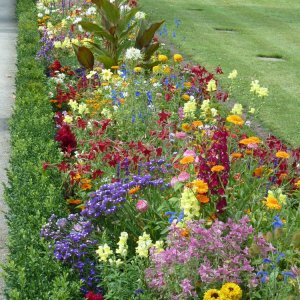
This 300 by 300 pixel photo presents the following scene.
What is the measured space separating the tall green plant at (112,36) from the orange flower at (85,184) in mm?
3779

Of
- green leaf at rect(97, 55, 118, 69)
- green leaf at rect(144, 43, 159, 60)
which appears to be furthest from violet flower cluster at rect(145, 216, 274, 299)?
green leaf at rect(144, 43, 159, 60)

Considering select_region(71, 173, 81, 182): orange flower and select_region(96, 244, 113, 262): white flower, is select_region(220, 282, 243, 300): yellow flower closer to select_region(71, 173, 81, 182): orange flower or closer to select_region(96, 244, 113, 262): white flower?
select_region(96, 244, 113, 262): white flower

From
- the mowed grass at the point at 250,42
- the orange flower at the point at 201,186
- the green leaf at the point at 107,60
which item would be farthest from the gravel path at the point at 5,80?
the mowed grass at the point at 250,42

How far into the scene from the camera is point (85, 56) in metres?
9.02

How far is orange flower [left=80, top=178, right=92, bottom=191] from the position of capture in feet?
16.8

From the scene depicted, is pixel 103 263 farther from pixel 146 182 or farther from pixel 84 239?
pixel 146 182

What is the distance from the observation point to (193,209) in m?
4.04

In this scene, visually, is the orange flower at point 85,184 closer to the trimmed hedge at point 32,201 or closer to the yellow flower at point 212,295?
the trimmed hedge at point 32,201

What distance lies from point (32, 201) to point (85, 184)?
43 centimetres

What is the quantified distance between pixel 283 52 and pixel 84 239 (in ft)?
27.3

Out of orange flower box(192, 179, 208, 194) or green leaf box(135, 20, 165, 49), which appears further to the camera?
green leaf box(135, 20, 165, 49)

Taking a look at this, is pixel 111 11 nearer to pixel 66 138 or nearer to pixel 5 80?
pixel 5 80

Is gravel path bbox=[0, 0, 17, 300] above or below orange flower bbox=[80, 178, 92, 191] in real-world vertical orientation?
below

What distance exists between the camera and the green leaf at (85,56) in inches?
351
